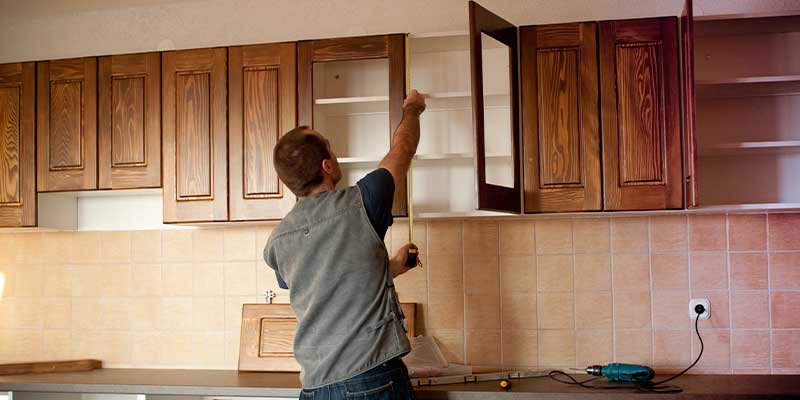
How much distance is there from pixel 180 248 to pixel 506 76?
160cm

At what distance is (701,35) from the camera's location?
3.30 m

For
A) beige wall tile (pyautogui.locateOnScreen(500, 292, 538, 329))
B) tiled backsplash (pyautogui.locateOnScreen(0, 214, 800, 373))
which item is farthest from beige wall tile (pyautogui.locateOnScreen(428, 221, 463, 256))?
beige wall tile (pyautogui.locateOnScreen(500, 292, 538, 329))

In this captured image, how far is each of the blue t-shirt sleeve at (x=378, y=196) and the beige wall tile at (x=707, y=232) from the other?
57.0 inches

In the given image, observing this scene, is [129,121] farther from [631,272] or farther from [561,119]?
[631,272]

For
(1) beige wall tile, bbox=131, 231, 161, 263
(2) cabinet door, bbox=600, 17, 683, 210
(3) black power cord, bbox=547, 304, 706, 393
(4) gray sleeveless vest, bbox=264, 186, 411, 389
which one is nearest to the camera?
(4) gray sleeveless vest, bbox=264, 186, 411, 389

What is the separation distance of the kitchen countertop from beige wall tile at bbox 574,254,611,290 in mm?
459

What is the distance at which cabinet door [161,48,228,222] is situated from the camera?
133 inches

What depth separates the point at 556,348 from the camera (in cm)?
336

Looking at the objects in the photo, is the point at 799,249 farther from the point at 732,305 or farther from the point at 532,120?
the point at 532,120

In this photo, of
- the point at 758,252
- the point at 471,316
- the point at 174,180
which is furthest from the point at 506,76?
the point at 174,180

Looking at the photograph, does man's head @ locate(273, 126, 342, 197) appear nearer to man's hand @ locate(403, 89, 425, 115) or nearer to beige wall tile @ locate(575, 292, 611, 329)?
man's hand @ locate(403, 89, 425, 115)

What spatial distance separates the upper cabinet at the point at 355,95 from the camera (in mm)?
3250

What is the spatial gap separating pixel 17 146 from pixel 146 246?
678mm

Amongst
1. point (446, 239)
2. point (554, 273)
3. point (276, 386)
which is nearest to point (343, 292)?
point (276, 386)
